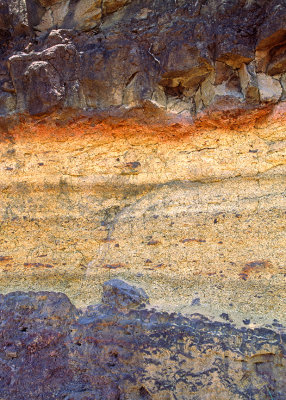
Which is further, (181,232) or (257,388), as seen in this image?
(181,232)

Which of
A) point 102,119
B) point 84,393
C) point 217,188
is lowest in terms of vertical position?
point 84,393

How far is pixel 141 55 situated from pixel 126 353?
189cm

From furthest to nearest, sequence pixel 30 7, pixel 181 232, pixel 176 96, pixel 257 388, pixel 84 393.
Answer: pixel 30 7 → pixel 176 96 → pixel 181 232 → pixel 84 393 → pixel 257 388

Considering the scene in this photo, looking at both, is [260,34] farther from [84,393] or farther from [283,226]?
[84,393]

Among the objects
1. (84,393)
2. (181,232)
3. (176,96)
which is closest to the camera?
(84,393)

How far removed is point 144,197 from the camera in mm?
2678

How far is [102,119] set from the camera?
2.72 meters

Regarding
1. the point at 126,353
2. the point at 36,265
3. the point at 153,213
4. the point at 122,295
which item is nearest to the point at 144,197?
the point at 153,213

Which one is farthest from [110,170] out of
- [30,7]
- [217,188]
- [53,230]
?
[30,7]

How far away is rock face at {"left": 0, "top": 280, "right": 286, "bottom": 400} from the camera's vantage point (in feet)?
6.90

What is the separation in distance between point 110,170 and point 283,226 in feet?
3.90

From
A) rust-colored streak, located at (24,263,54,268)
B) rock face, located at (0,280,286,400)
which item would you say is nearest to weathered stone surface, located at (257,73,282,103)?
rock face, located at (0,280,286,400)

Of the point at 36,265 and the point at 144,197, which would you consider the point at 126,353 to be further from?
the point at 144,197

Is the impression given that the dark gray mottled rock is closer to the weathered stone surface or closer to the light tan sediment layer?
the light tan sediment layer
